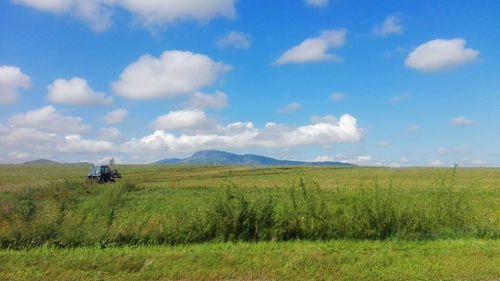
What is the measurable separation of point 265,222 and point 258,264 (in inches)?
155

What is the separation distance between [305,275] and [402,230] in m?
5.69

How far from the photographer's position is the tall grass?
11641 mm

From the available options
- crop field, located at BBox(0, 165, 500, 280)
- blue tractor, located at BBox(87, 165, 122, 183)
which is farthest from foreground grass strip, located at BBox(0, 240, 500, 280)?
blue tractor, located at BBox(87, 165, 122, 183)

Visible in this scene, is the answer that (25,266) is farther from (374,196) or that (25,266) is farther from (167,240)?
(374,196)

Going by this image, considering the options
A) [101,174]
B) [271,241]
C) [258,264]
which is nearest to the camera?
[258,264]

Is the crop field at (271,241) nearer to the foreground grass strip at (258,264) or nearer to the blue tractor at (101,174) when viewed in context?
the foreground grass strip at (258,264)

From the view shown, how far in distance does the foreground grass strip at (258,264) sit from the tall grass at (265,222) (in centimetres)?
106

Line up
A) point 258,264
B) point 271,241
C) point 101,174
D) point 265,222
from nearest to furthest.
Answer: point 258,264 → point 271,241 → point 265,222 → point 101,174

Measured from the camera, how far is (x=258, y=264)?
870 centimetres

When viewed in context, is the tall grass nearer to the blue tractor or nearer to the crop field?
the crop field

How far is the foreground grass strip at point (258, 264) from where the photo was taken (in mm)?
8078

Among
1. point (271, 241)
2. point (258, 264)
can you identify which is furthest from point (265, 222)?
point (258, 264)

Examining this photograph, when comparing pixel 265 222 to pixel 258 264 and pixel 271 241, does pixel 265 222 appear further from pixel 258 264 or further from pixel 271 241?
pixel 258 264

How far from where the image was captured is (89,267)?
332 inches
